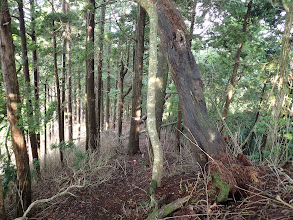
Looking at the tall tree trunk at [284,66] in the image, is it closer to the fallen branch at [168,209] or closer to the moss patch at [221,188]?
the moss patch at [221,188]

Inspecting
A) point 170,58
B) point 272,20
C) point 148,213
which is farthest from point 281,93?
point 272,20

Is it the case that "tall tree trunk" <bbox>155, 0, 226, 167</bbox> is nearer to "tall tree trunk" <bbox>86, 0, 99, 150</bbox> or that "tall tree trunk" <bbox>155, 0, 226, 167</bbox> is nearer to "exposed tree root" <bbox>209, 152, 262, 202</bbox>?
"exposed tree root" <bbox>209, 152, 262, 202</bbox>

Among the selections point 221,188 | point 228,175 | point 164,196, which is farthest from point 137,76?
point 221,188

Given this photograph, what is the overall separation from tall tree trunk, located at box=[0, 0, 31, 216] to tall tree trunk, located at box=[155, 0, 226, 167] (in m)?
3.57

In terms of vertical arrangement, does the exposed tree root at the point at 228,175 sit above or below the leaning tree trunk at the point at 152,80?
below

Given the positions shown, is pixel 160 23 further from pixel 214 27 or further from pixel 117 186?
pixel 214 27

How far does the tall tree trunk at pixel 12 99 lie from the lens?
425 centimetres

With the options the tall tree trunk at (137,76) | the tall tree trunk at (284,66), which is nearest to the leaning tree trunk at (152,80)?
the tall tree trunk at (284,66)

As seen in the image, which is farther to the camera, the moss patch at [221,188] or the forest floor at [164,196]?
the moss patch at [221,188]

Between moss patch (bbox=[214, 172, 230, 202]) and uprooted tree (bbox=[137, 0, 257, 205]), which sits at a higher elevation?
uprooted tree (bbox=[137, 0, 257, 205])

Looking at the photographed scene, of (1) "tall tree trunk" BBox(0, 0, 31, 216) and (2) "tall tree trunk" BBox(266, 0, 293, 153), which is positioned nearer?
(2) "tall tree trunk" BBox(266, 0, 293, 153)

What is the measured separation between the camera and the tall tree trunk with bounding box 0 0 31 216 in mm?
4246

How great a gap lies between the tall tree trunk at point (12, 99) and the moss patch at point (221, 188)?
164 inches

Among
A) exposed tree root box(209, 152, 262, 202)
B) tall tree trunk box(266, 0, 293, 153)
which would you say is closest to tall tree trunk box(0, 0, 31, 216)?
exposed tree root box(209, 152, 262, 202)
